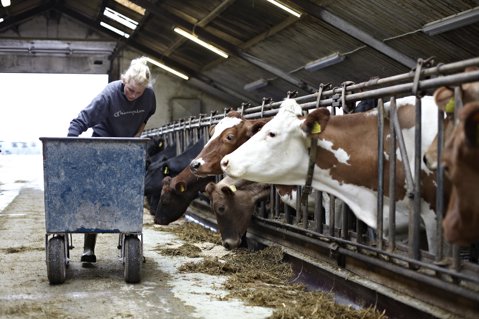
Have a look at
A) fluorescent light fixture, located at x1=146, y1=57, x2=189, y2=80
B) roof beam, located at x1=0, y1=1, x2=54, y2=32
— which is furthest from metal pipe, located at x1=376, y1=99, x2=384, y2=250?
roof beam, located at x1=0, y1=1, x2=54, y2=32

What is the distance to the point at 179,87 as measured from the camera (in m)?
25.5

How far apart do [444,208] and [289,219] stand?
2650 millimetres

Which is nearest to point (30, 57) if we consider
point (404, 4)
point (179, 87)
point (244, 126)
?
point (179, 87)

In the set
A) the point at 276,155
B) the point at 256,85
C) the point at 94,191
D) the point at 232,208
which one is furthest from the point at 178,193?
the point at 256,85

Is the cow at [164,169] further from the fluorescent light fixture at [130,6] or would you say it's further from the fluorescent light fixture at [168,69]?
the fluorescent light fixture at [168,69]

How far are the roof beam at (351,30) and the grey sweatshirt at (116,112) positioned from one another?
21.0 ft

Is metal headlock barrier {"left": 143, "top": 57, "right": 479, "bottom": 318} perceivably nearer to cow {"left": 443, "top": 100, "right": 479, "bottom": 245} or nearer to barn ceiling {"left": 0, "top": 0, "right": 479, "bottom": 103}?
cow {"left": 443, "top": 100, "right": 479, "bottom": 245}

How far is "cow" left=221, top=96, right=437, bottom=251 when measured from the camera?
470 cm

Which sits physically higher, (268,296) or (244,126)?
(244,126)

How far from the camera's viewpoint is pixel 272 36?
50.4 feet

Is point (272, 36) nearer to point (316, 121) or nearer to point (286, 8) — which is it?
point (286, 8)

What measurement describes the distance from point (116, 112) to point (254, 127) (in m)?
1.28

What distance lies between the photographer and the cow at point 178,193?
28.6 feet

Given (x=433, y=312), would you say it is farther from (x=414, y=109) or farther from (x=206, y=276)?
(x=206, y=276)
